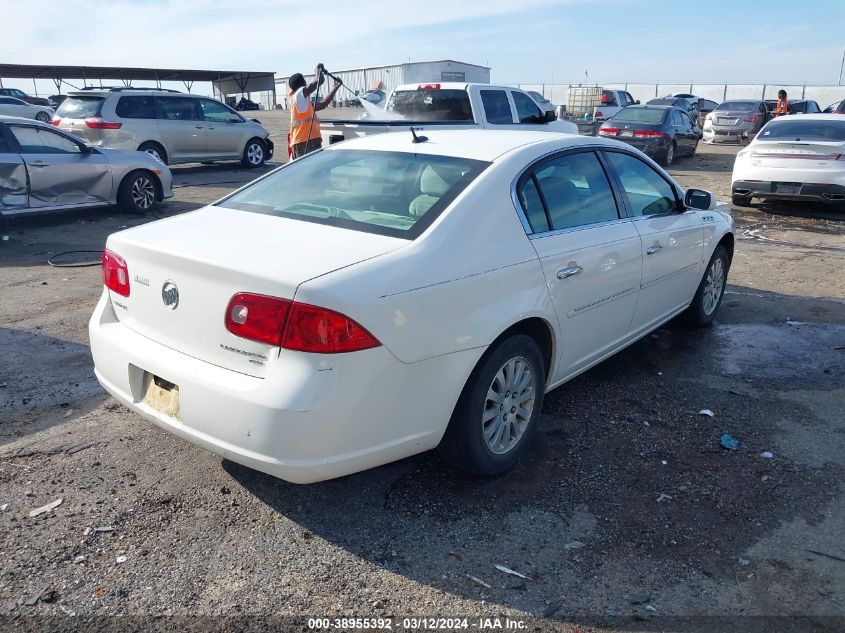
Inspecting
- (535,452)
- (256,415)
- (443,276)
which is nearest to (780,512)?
(535,452)

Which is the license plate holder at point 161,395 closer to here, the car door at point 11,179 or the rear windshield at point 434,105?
the car door at point 11,179

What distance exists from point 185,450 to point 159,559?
0.90 m

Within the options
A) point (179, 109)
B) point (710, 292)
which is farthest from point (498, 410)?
point (179, 109)

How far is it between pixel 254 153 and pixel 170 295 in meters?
14.8

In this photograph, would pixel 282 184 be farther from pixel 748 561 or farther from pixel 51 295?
pixel 51 295

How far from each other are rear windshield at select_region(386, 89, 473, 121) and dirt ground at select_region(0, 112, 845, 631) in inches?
324

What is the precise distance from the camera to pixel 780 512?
3.40m

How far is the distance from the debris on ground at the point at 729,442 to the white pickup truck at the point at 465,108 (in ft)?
27.6

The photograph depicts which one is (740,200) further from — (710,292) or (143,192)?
(143,192)

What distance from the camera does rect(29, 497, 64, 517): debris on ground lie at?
328cm

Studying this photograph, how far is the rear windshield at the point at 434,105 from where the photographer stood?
12359mm

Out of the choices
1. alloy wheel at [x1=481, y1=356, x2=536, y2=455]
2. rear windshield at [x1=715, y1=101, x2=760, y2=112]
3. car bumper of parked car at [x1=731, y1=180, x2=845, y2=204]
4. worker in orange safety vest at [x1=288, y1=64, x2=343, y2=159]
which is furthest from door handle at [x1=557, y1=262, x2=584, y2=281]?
rear windshield at [x1=715, y1=101, x2=760, y2=112]

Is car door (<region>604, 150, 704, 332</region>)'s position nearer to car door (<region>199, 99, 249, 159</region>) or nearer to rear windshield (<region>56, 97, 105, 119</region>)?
rear windshield (<region>56, 97, 105, 119</region>)

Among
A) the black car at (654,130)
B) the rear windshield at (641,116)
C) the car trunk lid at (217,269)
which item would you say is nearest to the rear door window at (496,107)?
the black car at (654,130)
